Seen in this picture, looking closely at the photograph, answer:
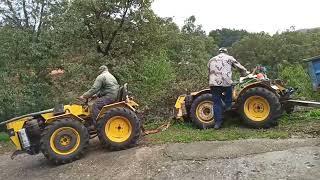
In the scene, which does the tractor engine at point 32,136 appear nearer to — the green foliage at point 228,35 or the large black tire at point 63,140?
the large black tire at point 63,140

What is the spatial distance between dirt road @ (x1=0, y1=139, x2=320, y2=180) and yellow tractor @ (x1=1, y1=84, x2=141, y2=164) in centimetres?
25

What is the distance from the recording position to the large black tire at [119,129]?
9.23 m

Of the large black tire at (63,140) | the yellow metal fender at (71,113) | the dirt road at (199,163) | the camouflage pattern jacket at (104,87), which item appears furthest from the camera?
the camouflage pattern jacket at (104,87)

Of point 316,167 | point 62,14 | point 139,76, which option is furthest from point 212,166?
point 62,14

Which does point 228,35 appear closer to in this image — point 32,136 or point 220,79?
point 220,79

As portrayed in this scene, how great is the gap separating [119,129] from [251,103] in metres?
2.82

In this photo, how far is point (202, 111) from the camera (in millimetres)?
10445

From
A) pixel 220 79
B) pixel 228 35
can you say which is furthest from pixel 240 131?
pixel 228 35

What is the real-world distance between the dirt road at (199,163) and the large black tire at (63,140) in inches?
7.2

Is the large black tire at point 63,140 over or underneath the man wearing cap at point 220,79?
underneath

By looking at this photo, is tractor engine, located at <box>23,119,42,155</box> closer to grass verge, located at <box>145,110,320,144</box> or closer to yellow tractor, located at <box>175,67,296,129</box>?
grass verge, located at <box>145,110,320,144</box>

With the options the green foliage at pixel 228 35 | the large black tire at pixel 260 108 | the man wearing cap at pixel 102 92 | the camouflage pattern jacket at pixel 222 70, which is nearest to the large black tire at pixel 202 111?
the camouflage pattern jacket at pixel 222 70

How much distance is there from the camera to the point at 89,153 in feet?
31.0

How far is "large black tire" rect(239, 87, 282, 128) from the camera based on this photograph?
9562 mm
